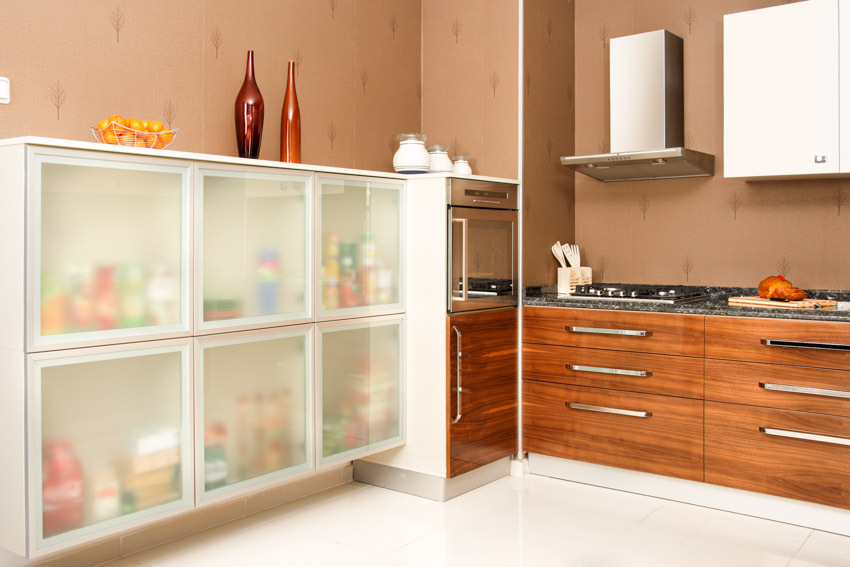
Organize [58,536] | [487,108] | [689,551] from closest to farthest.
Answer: [58,536], [689,551], [487,108]

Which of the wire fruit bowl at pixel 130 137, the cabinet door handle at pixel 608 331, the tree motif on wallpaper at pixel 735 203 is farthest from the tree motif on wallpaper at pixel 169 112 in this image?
the tree motif on wallpaper at pixel 735 203

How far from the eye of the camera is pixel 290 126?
2820 mm

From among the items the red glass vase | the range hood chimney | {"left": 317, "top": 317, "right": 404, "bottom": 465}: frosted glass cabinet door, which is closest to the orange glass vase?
the red glass vase

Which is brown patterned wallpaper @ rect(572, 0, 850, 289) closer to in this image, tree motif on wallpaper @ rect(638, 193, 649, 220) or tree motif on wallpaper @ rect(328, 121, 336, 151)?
tree motif on wallpaper @ rect(638, 193, 649, 220)

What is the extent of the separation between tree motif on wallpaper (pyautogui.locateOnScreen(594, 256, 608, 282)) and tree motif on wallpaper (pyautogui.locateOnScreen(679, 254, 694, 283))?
0.41 meters

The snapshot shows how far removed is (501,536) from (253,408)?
3.40 feet

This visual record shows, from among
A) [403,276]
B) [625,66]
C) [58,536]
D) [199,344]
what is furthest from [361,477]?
[625,66]

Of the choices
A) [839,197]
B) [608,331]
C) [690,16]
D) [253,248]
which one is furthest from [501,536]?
[690,16]

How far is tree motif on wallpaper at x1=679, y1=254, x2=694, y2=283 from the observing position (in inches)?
140

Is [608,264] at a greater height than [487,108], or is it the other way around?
[487,108]

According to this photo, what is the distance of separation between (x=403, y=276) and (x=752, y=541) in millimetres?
1697

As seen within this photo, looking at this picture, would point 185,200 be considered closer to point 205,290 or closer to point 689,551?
point 205,290

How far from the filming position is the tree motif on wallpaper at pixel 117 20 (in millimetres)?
2445

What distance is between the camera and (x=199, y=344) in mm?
2326
